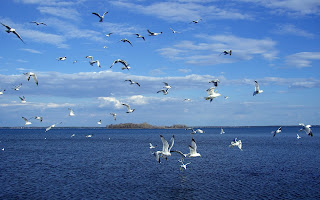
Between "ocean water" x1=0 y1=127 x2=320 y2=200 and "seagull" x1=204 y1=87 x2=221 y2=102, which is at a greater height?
"seagull" x1=204 y1=87 x2=221 y2=102

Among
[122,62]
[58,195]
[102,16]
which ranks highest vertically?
[102,16]

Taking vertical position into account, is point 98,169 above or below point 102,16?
below

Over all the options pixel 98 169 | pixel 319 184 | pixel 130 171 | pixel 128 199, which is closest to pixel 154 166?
pixel 130 171

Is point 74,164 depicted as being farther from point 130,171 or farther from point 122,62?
point 122,62

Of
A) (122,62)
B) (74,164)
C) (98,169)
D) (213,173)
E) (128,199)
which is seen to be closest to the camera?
(128,199)

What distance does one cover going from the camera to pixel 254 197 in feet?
87.7

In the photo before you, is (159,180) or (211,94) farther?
(159,180)

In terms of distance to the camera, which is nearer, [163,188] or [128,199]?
[128,199]

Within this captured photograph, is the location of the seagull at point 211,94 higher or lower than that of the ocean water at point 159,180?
higher

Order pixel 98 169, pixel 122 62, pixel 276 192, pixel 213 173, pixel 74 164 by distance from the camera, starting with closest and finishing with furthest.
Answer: pixel 276 192, pixel 122 62, pixel 213 173, pixel 98 169, pixel 74 164

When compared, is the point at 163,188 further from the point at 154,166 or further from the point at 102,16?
the point at 102,16

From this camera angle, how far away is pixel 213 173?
3691cm

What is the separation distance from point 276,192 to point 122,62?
58.4 feet

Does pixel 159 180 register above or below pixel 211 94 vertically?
below
